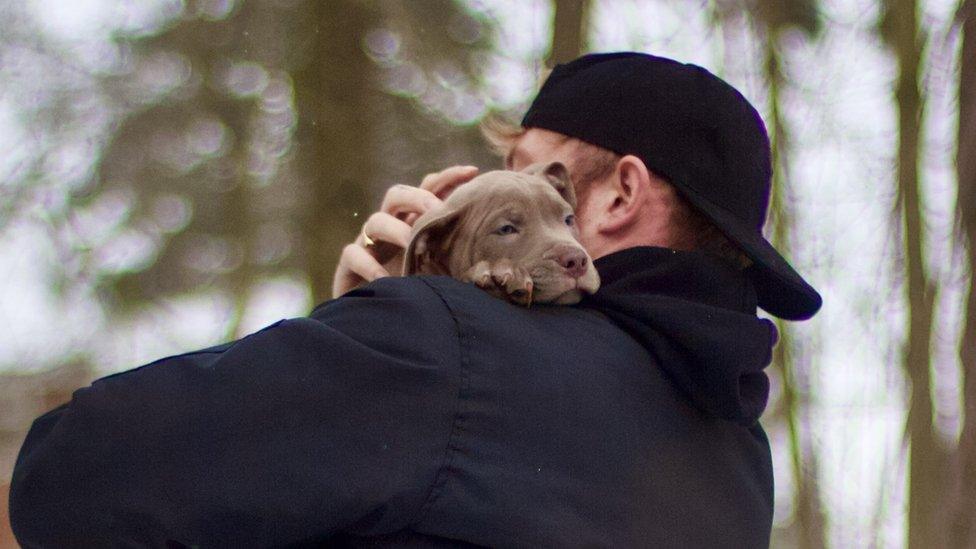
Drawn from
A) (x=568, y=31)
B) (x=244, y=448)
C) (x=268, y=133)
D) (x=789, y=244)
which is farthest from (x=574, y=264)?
(x=268, y=133)

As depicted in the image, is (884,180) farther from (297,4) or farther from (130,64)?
(130,64)

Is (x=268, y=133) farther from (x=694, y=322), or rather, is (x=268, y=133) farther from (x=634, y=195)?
(x=694, y=322)

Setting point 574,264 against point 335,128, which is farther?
point 335,128

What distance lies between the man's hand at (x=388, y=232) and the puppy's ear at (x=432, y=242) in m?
0.06

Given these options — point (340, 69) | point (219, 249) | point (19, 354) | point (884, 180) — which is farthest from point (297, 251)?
point (884, 180)

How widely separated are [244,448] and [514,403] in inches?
17.2

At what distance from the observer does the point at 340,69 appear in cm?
558

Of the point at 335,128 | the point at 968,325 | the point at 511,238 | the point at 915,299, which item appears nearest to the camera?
the point at 511,238

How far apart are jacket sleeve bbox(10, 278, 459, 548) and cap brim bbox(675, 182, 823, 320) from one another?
794 mm

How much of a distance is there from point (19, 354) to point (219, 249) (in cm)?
109

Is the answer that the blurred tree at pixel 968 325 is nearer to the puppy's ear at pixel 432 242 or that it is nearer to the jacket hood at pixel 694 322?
the jacket hood at pixel 694 322

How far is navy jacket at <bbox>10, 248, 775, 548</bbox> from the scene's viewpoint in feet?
5.33

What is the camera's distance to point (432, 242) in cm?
238

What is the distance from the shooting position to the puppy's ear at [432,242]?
2.30 meters
